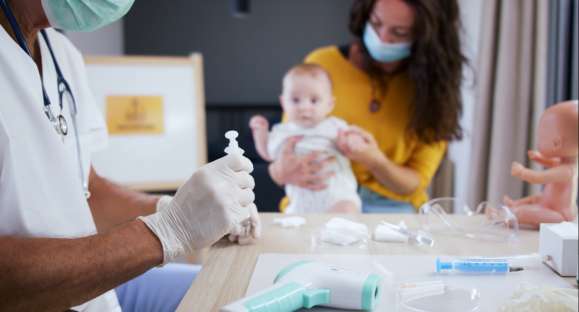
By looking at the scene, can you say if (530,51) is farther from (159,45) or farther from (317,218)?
(159,45)

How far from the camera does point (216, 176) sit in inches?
33.8

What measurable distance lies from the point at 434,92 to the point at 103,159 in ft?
6.27

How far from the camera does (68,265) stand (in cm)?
77

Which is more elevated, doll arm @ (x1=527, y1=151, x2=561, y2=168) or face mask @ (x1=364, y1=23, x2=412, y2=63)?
face mask @ (x1=364, y1=23, x2=412, y2=63)

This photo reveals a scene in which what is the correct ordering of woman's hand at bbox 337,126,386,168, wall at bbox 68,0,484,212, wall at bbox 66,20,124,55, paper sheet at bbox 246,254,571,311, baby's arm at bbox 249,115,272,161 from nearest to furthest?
1. paper sheet at bbox 246,254,571,311
2. woman's hand at bbox 337,126,386,168
3. baby's arm at bbox 249,115,272,161
4. wall at bbox 66,20,124,55
5. wall at bbox 68,0,484,212

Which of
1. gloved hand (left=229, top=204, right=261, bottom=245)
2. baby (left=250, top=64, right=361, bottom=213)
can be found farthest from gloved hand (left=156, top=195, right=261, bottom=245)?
baby (left=250, top=64, right=361, bottom=213)

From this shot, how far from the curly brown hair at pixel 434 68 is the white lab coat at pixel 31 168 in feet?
4.35

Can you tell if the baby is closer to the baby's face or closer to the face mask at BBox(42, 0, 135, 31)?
the baby's face

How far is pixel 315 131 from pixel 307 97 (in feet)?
0.45

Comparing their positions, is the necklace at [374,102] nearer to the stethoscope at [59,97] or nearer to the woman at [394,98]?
the woman at [394,98]

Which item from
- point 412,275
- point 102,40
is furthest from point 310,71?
point 102,40

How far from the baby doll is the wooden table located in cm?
6

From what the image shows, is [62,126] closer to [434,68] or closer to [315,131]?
[315,131]

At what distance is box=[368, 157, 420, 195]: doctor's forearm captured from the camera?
1895 mm
